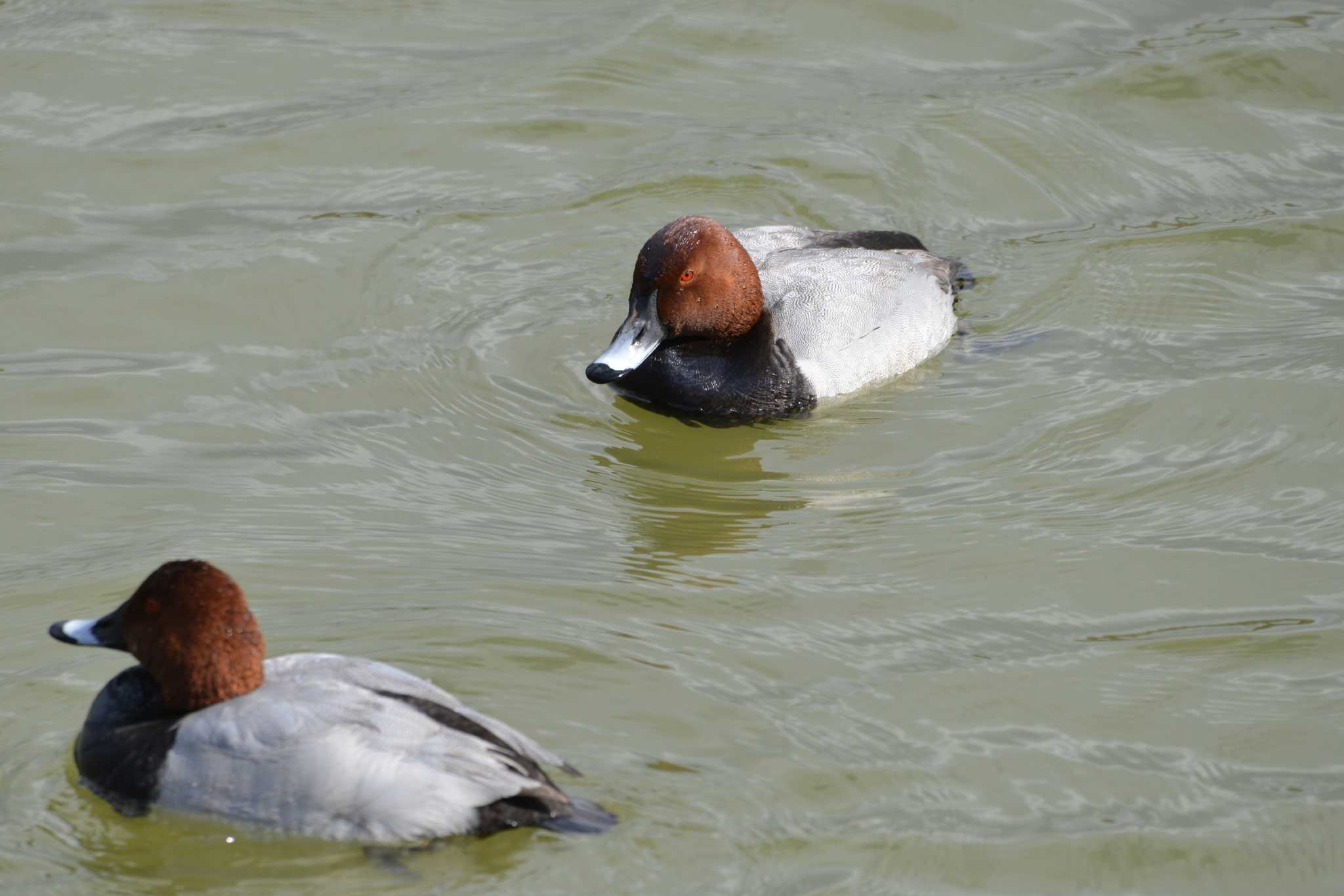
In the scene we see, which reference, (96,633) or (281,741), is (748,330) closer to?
(96,633)

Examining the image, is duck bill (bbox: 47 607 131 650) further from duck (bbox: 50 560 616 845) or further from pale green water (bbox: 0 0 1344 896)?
→ pale green water (bbox: 0 0 1344 896)

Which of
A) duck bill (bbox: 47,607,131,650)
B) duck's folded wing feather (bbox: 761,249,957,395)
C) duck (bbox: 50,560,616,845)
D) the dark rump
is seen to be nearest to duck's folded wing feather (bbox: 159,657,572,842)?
duck (bbox: 50,560,616,845)

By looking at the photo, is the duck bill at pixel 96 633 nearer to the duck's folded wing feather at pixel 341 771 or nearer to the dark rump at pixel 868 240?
the duck's folded wing feather at pixel 341 771

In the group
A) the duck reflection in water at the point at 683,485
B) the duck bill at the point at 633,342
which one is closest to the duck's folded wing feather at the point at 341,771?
the duck reflection in water at the point at 683,485

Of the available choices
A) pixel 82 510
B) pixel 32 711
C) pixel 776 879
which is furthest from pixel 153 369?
pixel 776 879

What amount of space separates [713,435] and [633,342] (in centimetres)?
54

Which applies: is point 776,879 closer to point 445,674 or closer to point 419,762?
point 419,762

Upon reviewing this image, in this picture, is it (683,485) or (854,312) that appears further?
(854,312)

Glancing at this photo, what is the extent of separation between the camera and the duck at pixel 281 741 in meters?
4.61

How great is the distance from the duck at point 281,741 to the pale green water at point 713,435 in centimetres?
12

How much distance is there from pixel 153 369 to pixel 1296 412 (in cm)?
490

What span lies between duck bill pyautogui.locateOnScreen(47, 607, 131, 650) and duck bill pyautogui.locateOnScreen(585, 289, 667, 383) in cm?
292

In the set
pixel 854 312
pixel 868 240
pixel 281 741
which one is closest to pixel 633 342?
pixel 854 312

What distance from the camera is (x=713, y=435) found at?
7648 mm
